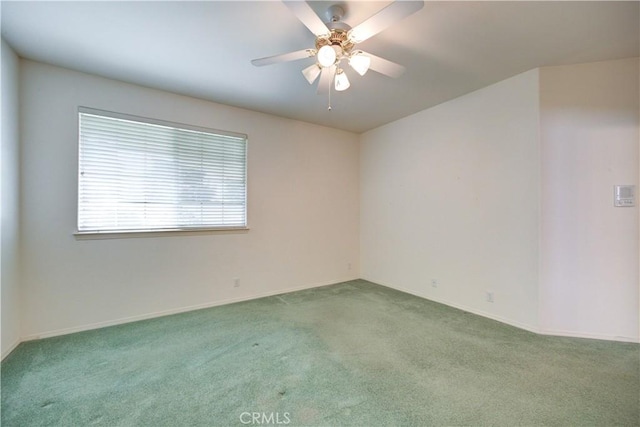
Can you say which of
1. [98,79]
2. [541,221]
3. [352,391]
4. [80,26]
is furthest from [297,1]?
[541,221]

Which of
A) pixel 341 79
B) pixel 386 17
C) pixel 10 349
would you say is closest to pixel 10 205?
pixel 10 349

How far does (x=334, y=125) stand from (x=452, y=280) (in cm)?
282

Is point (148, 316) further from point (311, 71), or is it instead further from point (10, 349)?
point (311, 71)

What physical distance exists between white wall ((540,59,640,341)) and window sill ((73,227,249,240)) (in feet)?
11.4

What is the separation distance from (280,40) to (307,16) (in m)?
0.70

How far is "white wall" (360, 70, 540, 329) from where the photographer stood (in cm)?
270

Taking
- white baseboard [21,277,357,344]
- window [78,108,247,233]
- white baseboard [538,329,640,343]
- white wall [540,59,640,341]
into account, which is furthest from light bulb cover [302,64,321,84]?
white baseboard [538,329,640,343]

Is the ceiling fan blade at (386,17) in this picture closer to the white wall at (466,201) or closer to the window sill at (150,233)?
the white wall at (466,201)

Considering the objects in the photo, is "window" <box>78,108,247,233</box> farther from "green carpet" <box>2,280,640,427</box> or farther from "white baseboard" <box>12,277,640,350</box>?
"green carpet" <box>2,280,640,427</box>

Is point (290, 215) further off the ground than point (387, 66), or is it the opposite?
point (387, 66)

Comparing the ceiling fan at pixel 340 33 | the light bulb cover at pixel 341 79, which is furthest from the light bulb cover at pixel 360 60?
the light bulb cover at pixel 341 79

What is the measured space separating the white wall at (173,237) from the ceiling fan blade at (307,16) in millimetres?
2161

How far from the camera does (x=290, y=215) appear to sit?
4.00 meters

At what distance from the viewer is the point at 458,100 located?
3248 mm
